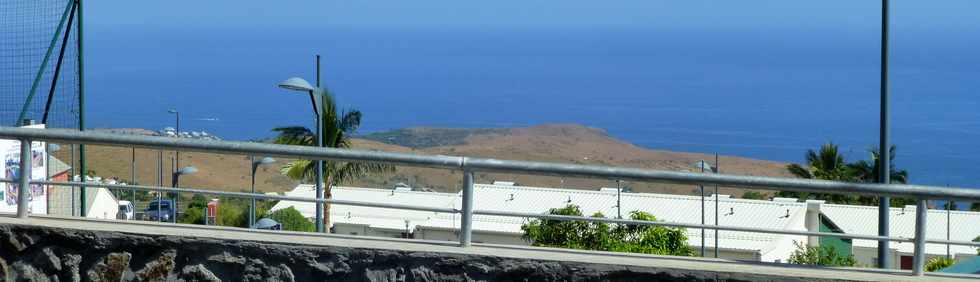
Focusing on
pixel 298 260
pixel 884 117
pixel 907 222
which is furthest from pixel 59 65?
pixel 907 222

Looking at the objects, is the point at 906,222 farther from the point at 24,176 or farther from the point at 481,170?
the point at 24,176

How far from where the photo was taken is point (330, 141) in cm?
2742

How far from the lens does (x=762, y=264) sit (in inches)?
248

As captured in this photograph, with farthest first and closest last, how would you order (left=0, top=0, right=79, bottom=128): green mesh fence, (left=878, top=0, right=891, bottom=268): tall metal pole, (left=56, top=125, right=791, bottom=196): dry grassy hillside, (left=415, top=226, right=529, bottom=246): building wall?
1. (left=56, top=125, right=791, bottom=196): dry grassy hillside
2. (left=415, top=226, right=529, bottom=246): building wall
3. (left=0, top=0, right=79, bottom=128): green mesh fence
4. (left=878, top=0, right=891, bottom=268): tall metal pole

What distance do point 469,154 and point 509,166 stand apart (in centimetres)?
7338

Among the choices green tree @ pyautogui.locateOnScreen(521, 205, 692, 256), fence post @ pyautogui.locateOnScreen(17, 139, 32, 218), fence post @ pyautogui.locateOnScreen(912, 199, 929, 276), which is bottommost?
green tree @ pyautogui.locateOnScreen(521, 205, 692, 256)

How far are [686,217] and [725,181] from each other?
86.6ft

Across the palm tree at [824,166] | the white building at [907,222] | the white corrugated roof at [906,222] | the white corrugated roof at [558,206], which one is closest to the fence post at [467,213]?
the white corrugated roof at [558,206]

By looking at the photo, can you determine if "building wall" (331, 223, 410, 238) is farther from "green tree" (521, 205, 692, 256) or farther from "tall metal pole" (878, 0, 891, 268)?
"tall metal pole" (878, 0, 891, 268)

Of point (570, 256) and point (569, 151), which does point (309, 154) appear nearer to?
point (570, 256)

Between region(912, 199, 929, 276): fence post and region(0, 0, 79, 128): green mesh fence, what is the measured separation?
13063 mm

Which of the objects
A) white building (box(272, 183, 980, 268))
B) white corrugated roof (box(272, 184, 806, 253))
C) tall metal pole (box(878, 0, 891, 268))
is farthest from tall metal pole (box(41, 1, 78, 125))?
tall metal pole (box(878, 0, 891, 268))

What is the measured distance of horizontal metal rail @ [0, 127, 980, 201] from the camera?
610 cm

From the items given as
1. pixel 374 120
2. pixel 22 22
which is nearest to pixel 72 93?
pixel 22 22
